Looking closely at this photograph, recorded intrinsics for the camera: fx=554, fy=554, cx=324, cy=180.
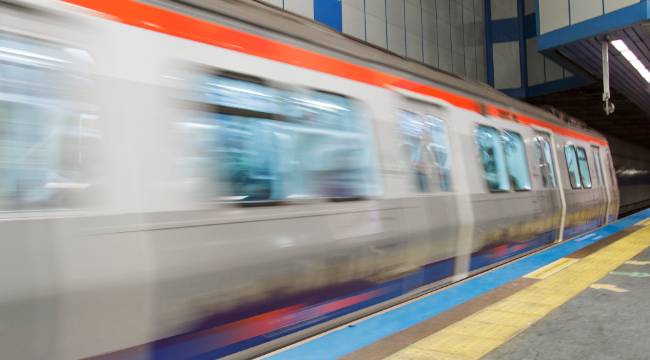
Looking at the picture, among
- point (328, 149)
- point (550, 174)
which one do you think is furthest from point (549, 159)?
point (328, 149)

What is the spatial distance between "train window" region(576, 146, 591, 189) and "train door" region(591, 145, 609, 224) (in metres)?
0.65

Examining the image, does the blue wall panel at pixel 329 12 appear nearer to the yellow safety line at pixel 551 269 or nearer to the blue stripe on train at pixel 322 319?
the yellow safety line at pixel 551 269

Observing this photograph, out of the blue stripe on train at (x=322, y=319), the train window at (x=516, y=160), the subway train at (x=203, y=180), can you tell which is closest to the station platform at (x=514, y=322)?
the blue stripe on train at (x=322, y=319)

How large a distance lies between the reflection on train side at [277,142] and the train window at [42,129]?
62 centimetres

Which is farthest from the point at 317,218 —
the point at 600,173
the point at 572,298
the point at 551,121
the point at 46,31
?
the point at 600,173

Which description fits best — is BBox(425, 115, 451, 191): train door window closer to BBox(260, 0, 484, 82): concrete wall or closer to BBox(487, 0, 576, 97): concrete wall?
BBox(260, 0, 484, 82): concrete wall

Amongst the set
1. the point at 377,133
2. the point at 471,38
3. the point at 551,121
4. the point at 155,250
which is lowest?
the point at 155,250

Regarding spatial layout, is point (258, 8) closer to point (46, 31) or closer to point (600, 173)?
point (46, 31)

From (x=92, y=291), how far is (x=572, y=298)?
3771mm

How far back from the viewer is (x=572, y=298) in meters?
4.59

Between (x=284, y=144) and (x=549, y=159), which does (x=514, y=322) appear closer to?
(x=284, y=144)

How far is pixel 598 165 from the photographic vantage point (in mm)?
11672

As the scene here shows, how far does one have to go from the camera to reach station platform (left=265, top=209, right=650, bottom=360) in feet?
11.0

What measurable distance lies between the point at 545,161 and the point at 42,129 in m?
7.28
